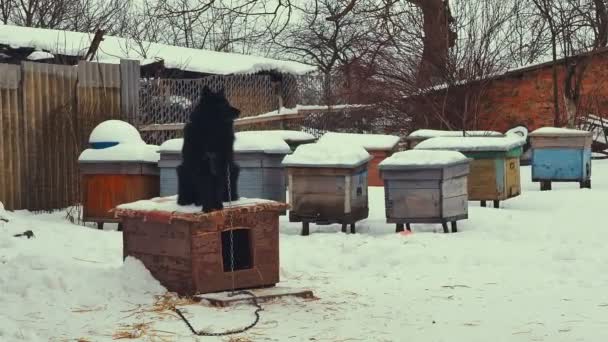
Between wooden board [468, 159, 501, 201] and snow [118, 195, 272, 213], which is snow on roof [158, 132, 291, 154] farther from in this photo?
snow [118, 195, 272, 213]

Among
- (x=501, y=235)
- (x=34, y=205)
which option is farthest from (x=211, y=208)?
(x=34, y=205)

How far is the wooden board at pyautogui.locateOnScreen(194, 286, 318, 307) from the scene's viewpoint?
6.14 m

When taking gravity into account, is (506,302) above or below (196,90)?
below

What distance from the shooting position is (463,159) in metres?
10.5

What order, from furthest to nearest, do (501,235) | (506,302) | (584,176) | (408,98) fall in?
(408,98), (584,176), (501,235), (506,302)

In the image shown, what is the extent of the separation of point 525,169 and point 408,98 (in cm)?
354

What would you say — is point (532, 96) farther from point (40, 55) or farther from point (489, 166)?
point (40, 55)

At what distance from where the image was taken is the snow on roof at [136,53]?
1741 cm

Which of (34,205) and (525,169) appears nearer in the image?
(34,205)

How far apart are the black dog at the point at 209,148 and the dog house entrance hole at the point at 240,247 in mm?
377

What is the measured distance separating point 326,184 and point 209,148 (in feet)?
12.4

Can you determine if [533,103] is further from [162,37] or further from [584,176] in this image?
[162,37]

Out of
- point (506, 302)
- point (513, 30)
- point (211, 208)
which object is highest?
point (513, 30)

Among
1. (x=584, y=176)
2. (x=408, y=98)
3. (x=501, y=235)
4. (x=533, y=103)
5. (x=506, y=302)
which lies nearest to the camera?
(x=506, y=302)
